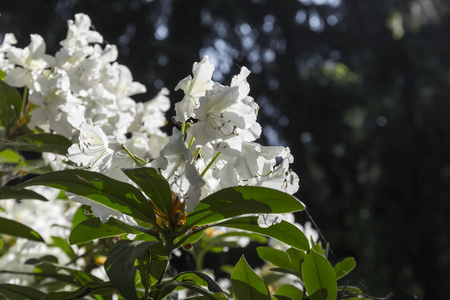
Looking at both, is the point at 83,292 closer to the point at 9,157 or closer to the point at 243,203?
the point at 243,203

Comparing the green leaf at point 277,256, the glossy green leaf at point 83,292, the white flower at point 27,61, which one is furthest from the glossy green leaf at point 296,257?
the white flower at point 27,61

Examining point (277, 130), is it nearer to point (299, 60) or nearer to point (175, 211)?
point (299, 60)

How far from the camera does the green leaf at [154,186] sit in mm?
604

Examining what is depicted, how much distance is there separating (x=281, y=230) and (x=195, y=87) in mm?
232

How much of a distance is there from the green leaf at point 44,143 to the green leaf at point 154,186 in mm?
428

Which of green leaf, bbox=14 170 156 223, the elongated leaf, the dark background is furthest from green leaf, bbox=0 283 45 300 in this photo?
the dark background

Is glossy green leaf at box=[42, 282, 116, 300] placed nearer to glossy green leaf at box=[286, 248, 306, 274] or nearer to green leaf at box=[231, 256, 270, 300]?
green leaf at box=[231, 256, 270, 300]

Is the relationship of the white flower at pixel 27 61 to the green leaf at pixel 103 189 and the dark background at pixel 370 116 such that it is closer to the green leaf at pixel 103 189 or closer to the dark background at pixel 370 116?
the green leaf at pixel 103 189

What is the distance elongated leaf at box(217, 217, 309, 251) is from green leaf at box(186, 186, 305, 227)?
0.04 m

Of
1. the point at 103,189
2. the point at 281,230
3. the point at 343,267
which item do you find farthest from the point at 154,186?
the point at 343,267

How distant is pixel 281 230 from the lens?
699 mm

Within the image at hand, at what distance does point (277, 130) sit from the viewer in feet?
21.9

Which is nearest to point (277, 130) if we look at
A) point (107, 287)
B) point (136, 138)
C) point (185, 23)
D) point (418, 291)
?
point (185, 23)

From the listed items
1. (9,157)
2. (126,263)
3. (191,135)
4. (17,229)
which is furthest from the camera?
(9,157)
